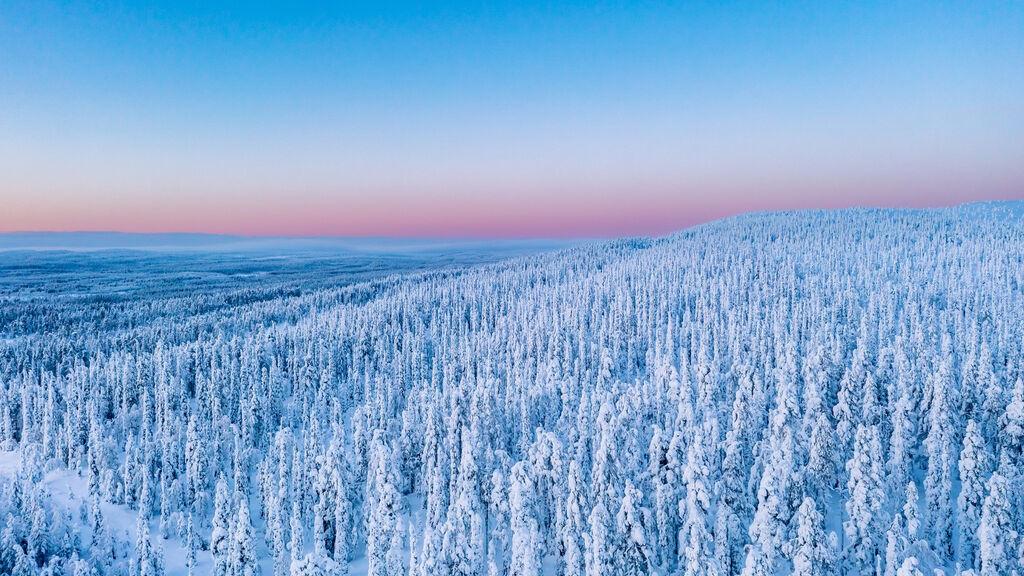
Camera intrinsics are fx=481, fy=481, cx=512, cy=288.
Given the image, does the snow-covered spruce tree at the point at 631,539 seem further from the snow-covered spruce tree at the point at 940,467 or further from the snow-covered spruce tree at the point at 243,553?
the snow-covered spruce tree at the point at 243,553

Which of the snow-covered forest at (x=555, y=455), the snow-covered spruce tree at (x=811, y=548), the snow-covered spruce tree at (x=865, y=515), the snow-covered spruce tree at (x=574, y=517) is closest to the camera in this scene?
the snow-covered spruce tree at (x=811, y=548)

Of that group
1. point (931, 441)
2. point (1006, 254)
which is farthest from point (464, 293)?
point (1006, 254)

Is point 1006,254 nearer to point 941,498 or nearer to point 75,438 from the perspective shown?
point 941,498

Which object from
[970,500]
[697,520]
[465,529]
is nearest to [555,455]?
[465,529]

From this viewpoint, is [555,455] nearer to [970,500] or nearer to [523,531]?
[523,531]

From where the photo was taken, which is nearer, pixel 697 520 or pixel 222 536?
pixel 697 520

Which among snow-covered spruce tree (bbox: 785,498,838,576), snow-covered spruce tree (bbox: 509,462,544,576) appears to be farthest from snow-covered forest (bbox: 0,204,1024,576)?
snow-covered spruce tree (bbox: 509,462,544,576)

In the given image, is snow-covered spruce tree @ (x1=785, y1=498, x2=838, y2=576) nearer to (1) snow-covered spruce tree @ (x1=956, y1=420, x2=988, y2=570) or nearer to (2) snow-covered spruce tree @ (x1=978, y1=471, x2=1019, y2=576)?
(2) snow-covered spruce tree @ (x1=978, y1=471, x2=1019, y2=576)

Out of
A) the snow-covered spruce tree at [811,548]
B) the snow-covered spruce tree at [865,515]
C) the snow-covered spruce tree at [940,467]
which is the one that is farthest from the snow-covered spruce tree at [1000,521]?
the snow-covered spruce tree at [811,548]

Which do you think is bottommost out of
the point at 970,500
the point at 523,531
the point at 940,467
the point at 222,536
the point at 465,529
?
the point at 465,529

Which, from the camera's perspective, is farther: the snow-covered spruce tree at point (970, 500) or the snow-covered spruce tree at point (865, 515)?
the snow-covered spruce tree at point (970, 500)

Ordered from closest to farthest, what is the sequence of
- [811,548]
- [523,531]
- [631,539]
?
[811,548]
[631,539]
[523,531]
